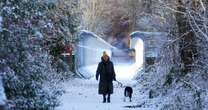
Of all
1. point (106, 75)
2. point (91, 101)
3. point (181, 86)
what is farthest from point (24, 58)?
point (91, 101)

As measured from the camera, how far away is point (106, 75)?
69.6 feet

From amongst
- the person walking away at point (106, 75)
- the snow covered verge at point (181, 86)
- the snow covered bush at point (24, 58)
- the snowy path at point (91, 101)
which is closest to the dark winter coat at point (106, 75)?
the person walking away at point (106, 75)

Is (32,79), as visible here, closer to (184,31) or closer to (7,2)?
(7,2)

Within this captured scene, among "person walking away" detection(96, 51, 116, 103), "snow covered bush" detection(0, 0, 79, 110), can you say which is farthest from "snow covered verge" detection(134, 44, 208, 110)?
"snow covered bush" detection(0, 0, 79, 110)

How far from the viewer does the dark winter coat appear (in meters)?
21.1

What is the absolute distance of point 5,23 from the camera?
13.8 m

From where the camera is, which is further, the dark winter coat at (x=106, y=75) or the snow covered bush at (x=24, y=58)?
the dark winter coat at (x=106, y=75)

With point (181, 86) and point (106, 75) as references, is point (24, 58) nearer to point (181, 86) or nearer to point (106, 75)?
point (181, 86)

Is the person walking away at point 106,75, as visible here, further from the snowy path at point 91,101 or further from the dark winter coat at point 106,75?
the snowy path at point 91,101

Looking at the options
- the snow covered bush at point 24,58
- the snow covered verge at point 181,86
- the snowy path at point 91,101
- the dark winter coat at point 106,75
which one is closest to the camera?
the snow covered verge at point 181,86

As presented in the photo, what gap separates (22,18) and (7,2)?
2.43 feet

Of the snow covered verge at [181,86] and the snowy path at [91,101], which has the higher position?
the snow covered verge at [181,86]

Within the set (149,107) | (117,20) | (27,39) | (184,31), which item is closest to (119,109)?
(149,107)

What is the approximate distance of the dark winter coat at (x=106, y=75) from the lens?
21.1 meters
